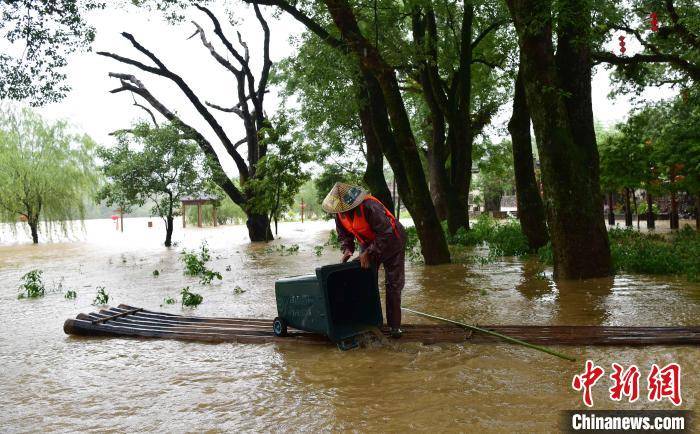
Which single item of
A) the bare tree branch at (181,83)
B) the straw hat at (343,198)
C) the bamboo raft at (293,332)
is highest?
the bare tree branch at (181,83)

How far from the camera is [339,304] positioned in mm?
5828

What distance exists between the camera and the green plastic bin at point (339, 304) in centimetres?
558

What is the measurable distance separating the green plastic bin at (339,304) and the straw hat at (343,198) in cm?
56

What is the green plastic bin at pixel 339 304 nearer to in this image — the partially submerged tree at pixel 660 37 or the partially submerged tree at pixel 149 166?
the partially submerged tree at pixel 660 37

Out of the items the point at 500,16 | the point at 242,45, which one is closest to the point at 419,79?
the point at 500,16

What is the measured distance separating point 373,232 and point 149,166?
1892cm

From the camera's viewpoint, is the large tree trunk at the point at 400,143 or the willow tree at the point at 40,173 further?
the willow tree at the point at 40,173

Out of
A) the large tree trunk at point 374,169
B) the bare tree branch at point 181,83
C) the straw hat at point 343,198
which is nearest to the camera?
the straw hat at point 343,198

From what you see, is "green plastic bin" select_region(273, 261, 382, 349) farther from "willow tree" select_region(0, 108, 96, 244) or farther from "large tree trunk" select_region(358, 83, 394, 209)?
"willow tree" select_region(0, 108, 96, 244)

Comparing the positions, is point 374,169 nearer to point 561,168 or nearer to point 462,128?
point 462,128

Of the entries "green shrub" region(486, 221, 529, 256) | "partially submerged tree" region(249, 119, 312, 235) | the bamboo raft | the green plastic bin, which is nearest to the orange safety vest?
the green plastic bin

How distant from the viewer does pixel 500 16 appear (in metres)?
15.9

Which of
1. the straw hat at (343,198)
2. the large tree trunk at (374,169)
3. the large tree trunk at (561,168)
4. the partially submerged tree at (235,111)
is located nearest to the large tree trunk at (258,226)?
the partially submerged tree at (235,111)

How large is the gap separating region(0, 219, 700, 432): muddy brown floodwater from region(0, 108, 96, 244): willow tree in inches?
867
